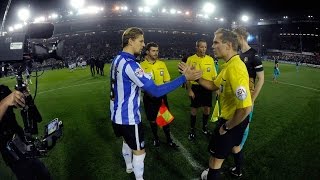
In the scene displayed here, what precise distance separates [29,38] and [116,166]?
3.15m

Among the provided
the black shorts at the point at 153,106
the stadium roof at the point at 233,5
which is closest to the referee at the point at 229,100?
the black shorts at the point at 153,106

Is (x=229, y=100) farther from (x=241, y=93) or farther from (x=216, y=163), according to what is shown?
(x=216, y=163)

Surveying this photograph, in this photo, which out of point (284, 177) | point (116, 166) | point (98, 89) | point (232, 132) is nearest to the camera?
point (232, 132)

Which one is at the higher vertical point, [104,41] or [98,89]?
[104,41]

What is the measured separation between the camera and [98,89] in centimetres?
1602

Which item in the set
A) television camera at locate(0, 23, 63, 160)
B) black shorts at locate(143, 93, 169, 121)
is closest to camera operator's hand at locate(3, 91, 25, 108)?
television camera at locate(0, 23, 63, 160)

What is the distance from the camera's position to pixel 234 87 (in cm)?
346

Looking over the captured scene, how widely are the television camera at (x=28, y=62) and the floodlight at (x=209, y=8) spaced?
67785 millimetres

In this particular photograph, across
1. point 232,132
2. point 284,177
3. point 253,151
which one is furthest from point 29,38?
point 253,151

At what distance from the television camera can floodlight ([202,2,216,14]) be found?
67785 millimetres

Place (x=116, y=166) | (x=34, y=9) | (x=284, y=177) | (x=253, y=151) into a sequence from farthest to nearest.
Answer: (x=34, y=9)
(x=253, y=151)
(x=116, y=166)
(x=284, y=177)

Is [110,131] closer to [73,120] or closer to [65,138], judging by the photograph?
[65,138]

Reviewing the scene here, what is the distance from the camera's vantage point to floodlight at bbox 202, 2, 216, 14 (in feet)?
219

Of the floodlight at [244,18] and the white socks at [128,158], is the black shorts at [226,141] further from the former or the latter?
the floodlight at [244,18]
